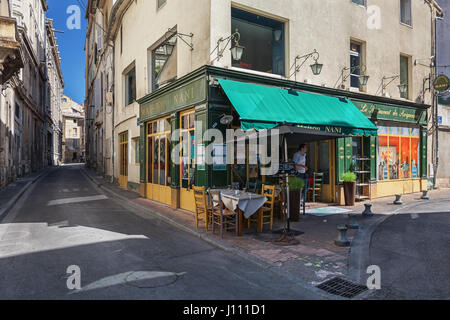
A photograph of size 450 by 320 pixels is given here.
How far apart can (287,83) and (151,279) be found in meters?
7.50

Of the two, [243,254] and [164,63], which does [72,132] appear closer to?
[164,63]

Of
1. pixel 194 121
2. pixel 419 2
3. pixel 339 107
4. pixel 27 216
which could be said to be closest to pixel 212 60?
pixel 194 121

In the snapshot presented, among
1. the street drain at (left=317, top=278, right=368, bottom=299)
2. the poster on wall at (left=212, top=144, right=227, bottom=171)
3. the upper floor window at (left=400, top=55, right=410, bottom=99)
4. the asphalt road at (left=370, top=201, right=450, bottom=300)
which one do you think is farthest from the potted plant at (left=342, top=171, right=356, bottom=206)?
the street drain at (left=317, top=278, right=368, bottom=299)

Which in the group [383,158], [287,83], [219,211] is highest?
[287,83]

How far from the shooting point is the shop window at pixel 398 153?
504 inches

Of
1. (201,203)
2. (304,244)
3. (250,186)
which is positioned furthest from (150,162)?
(304,244)

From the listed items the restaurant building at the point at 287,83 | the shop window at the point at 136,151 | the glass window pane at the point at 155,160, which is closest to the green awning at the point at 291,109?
the restaurant building at the point at 287,83

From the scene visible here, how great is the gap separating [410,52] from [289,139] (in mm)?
10761

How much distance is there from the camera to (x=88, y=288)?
13.4 ft

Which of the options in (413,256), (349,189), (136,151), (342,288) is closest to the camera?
(342,288)

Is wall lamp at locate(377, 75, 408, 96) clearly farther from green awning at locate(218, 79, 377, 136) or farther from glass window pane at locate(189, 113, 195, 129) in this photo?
glass window pane at locate(189, 113, 195, 129)

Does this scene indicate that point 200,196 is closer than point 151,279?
No

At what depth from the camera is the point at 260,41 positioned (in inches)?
432
